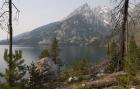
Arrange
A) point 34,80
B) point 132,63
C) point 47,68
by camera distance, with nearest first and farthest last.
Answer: point 132,63 < point 34,80 < point 47,68

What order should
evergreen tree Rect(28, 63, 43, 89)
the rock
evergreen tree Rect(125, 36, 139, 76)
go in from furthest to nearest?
the rock → evergreen tree Rect(28, 63, 43, 89) → evergreen tree Rect(125, 36, 139, 76)

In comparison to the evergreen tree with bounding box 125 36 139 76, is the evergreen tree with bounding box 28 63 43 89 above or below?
below

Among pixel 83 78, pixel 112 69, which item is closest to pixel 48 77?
pixel 83 78

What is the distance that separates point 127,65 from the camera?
1612 cm

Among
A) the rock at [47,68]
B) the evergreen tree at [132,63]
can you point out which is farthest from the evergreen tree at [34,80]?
the evergreen tree at [132,63]

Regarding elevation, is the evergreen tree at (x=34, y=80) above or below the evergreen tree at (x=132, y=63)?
below

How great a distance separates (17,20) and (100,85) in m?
9.12

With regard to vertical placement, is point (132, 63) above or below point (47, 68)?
above

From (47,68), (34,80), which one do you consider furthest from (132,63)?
(47,68)

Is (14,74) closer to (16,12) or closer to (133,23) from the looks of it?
(16,12)

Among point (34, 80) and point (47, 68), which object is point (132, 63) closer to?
point (34, 80)

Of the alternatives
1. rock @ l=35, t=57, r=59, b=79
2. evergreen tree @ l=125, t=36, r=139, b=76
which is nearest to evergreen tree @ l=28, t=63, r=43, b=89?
rock @ l=35, t=57, r=59, b=79

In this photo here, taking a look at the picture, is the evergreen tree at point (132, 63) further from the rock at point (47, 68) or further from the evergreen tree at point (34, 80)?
the rock at point (47, 68)

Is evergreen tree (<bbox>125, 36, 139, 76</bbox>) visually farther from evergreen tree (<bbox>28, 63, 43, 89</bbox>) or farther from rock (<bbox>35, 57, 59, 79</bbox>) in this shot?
rock (<bbox>35, 57, 59, 79</bbox>)
